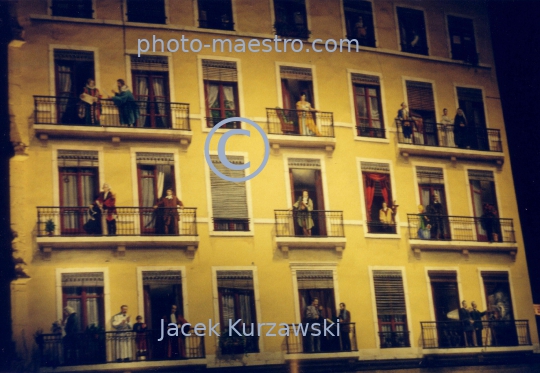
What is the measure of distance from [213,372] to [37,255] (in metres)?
2.36

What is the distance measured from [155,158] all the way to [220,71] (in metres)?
1.38

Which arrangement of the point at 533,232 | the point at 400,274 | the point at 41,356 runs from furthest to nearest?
the point at 533,232, the point at 400,274, the point at 41,356

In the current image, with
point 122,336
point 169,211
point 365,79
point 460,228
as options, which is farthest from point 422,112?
point 122,336

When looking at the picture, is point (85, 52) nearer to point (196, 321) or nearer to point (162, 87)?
point (162, 87)

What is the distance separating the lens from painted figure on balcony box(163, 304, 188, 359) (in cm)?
1000

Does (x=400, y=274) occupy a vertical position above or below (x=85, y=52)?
below

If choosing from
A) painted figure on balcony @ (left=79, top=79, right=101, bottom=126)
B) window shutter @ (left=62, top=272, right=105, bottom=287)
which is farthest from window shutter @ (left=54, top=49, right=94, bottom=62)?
window shutter @ (left=62, top=272, right=105, bottom=287)

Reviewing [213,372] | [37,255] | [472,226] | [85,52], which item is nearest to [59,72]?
[85,52]

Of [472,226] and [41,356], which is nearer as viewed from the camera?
[41,356]

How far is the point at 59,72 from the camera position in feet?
34.2

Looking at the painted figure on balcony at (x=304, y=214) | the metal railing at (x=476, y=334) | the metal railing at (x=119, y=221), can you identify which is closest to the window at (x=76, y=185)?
the metal railing at (x=119, y=221)

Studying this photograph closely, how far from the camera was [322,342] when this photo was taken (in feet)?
34.6

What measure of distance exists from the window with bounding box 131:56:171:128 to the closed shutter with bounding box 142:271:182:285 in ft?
5.78

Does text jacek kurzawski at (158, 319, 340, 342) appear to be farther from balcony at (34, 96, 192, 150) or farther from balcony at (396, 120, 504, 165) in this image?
balcony at (396, 120, 504, 165)
